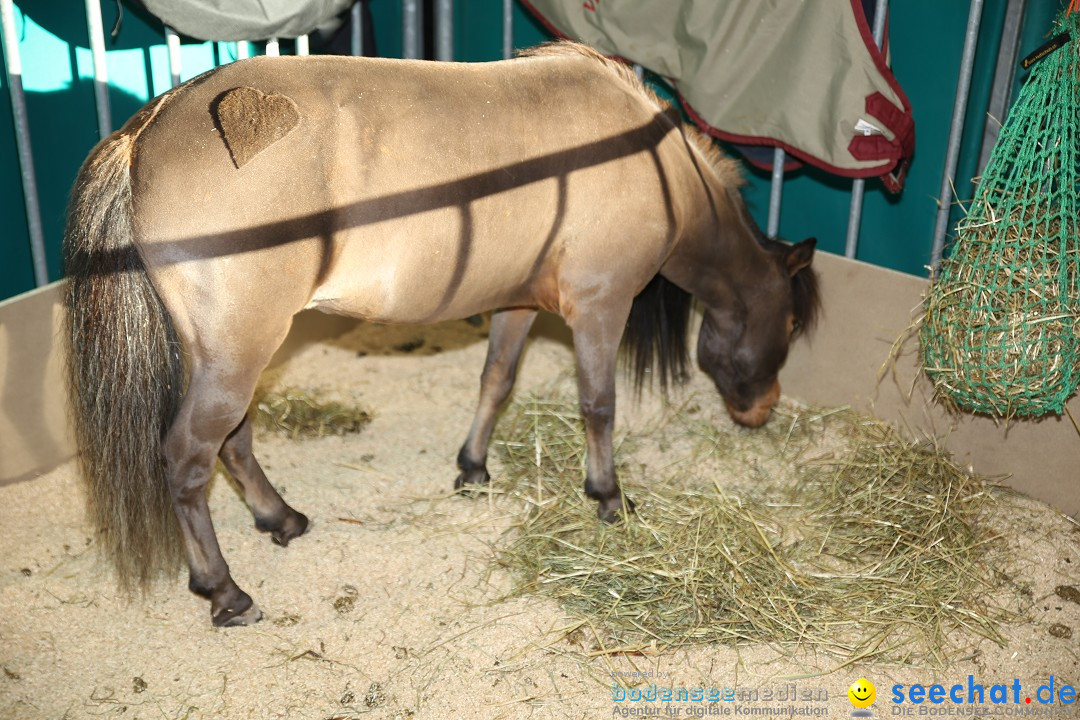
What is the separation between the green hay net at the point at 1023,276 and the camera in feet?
10.1

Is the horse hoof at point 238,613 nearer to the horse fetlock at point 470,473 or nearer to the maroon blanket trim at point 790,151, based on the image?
the horse fetlock at point 470,473

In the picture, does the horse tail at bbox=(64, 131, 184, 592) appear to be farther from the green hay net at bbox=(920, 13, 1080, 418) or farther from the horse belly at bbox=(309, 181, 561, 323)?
the green hay net at bbox=(920, 13, 1080, 418)

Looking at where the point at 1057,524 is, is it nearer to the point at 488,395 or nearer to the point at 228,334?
the point at 488,395

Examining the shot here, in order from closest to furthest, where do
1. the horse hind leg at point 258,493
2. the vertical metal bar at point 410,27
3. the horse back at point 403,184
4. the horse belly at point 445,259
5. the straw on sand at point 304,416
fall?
1. the horse back at point 403,184
2. the horse belly at point 445,259
3. the horse hind leg at point 258,493
4. the straw on sand at point 304,416
5. the vertical metal bar at point 410,27

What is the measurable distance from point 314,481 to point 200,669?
3.65 feet

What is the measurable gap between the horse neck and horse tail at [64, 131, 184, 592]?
1.87 metres

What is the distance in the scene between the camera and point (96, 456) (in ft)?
9.38

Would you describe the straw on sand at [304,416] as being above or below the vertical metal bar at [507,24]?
below

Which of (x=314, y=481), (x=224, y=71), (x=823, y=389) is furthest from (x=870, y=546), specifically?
(x=224, y=71)

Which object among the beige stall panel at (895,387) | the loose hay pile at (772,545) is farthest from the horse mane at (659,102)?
the loose hay pile at (772,545)

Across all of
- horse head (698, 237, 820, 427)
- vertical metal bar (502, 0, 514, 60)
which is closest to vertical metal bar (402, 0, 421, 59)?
vertical metal bar (502, 0, 514, 60)

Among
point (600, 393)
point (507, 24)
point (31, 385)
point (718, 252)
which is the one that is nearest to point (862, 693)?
point (600, 393)

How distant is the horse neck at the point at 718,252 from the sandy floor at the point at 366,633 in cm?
120

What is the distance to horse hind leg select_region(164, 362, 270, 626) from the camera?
2740mm
